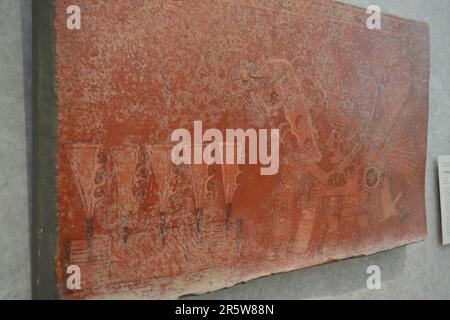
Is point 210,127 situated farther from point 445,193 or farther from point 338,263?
point 445,193

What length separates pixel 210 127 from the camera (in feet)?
4.24

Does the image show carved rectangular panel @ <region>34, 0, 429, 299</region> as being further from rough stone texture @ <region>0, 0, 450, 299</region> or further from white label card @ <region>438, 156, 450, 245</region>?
white label card @ <region>438, 156, 450, 245</region>

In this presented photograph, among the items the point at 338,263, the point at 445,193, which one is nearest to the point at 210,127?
the point at 338,263

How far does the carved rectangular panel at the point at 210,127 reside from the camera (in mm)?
1101

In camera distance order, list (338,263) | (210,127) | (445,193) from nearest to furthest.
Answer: (210,127) < (338,263) < (445,193)

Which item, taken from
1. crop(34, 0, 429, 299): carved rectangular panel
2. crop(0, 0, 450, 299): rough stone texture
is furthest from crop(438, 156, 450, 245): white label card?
crop(34, 0, 429, 299): carved rectangular panel

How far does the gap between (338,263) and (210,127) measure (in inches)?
32.3

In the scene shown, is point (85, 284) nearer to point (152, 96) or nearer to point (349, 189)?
point (152, 96)

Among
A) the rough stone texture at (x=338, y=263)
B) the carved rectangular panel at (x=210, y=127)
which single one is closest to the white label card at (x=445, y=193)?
the rough stone texture at (x=338, y=263)

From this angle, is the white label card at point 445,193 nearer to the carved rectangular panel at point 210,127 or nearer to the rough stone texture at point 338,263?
the rough stone texture at point 338,263

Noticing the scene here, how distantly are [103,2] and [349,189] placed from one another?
1038 mm
